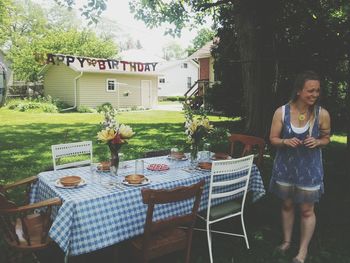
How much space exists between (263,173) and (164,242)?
490 centimetres

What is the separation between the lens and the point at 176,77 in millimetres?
42844

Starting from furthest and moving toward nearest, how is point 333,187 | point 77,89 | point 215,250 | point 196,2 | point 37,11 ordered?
1. point 37,11
2. point 77,89
3. point 196,2
4. point 333,187
5. point 215,250

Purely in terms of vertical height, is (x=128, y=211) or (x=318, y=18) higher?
(x=318, y=18)

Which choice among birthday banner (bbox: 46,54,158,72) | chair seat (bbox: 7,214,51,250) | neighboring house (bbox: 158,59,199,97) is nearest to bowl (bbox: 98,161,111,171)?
chair seat (bbox: 7,214,51,250)

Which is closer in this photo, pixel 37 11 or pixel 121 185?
pixel 121 185

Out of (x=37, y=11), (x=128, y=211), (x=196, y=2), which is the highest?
(x=37, y=11)

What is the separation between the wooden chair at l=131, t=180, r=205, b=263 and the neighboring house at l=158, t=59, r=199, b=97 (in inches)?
1519

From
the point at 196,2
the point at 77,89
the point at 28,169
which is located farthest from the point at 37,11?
the point at 28,169

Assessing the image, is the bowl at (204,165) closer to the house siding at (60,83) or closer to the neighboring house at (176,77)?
the house siding at (60,83)

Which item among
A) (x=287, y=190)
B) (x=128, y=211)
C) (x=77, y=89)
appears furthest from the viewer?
(x=77, y=89)

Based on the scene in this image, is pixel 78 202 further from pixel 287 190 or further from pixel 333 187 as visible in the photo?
pixel 333 187

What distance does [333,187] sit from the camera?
7156 mm

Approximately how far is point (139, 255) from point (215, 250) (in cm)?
147

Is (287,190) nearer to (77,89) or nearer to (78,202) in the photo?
(78,202)
